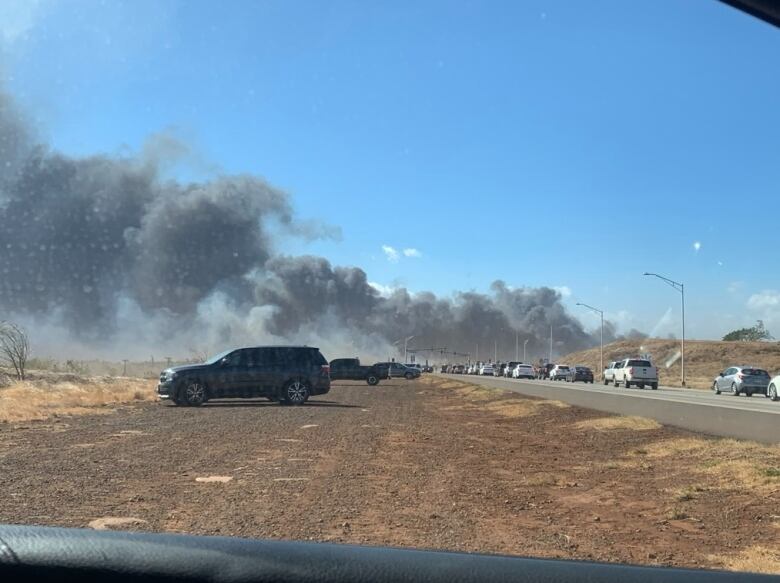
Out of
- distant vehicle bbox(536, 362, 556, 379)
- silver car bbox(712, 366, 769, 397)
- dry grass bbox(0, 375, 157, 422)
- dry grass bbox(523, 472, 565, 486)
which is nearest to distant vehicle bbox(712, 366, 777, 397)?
silver car bbox(712, 366, 769, 397)

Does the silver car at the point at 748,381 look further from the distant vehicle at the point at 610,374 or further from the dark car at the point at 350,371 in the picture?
the dark car at the point at 350,371

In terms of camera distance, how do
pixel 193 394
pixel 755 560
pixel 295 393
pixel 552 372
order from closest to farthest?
pixel 755 560 < pixel 193 394 < pixel 295 393 < pixel 552 372

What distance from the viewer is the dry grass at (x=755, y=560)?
5.70 meters

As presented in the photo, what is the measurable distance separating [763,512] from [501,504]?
2680mm

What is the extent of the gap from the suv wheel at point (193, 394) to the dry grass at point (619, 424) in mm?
11320

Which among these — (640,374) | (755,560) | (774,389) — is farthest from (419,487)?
(640,374)

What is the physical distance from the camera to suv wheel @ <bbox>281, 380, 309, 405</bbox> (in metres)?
24.6

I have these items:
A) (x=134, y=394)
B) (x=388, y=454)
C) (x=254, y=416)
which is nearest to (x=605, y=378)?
(x=134, y=394)

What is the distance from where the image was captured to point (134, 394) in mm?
28703

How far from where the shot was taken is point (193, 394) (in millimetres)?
23328

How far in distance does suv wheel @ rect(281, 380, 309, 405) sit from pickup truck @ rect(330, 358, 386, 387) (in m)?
29.2

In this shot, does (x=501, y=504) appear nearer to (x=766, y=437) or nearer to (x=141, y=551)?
(x=141, y=551)

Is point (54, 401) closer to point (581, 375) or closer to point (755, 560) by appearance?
point (755, 560)

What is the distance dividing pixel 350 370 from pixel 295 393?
30.4 m
